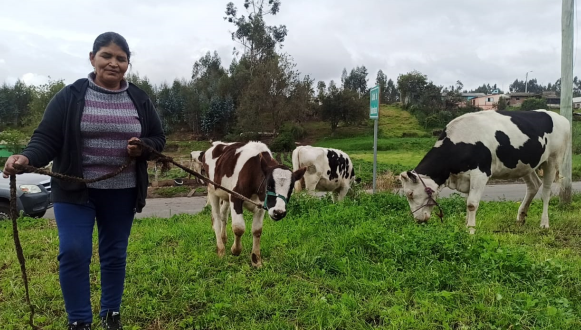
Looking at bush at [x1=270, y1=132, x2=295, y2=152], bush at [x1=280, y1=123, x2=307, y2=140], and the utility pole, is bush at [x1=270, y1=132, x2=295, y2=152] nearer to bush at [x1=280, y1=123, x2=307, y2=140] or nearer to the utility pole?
bush at [x1=280, y1=123, x2=307, y2=140]

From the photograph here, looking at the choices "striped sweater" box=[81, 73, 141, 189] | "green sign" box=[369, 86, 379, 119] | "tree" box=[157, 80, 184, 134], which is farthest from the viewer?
"tree" box=[157, 80, 184, 134]

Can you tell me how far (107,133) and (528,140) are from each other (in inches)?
258

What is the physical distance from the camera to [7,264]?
16.8 ft

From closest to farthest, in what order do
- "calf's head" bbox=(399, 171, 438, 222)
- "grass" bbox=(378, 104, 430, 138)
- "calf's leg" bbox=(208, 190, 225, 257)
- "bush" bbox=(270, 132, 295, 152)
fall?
"calf's leg" bbox=(208, 190, 225, 257) → "calf's head" bbox=(399, 171, 438, 222) → "bush" bbox=(270, 132, 295, 152) → "grass" bbox=(378, 104, 430, 138)

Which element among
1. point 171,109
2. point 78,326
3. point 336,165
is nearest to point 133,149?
point 78,326

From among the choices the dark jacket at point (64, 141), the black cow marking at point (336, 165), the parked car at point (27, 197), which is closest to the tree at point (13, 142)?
the parked car at point (27, 197)

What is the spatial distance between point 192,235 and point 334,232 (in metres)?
2.21

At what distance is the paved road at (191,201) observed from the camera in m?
11.4

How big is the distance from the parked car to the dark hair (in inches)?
269

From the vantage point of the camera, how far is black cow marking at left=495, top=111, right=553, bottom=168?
6.67 m

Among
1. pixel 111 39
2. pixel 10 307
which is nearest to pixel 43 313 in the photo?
pixel 10 307

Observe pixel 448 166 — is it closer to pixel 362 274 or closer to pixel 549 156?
pixel 549 156

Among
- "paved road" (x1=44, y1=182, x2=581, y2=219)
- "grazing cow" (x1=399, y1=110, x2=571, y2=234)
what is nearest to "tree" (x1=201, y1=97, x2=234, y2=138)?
"paved road" (x1=44, y1=182, x2=581, y2=219)

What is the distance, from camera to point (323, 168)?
398 inches
